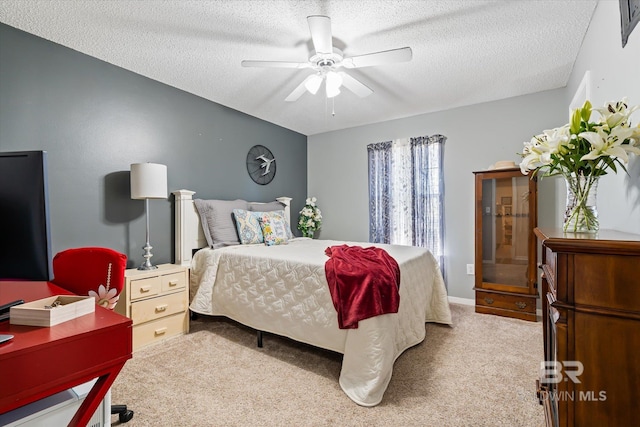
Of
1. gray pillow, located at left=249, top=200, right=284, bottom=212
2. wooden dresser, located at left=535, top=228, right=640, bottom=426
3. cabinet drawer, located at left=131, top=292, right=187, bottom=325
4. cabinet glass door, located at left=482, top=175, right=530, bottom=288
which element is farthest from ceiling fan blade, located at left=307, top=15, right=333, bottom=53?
cabinet drawer, located at left=131, top=292, right=187, bottom=325

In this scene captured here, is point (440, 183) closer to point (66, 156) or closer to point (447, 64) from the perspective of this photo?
point (447, 64)

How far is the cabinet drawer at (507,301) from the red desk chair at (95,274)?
334 cm

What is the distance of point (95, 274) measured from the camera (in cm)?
159

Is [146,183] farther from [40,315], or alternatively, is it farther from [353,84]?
[40,315]

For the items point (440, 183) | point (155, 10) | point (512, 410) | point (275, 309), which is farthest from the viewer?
point (440, 183)

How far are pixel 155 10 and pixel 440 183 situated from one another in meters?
3.37

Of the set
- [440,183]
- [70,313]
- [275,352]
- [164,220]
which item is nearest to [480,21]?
[440,183]

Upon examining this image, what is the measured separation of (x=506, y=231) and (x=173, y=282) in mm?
3476

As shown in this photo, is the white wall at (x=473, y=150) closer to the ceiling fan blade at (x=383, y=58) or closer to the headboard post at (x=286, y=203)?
the headboard post at (x=286, y=203)

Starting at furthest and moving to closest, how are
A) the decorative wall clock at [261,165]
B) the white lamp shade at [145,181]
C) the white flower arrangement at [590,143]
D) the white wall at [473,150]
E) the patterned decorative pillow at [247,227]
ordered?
1. the decorative wall clock at [261,165]
2. the patterned decorative pillow at [247,227]
3. the white lamp shade at [145,181]
4. the white wall at [473,150]
5. the white flower arrangement at [590,143]

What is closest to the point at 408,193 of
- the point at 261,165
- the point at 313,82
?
the point at 261,165

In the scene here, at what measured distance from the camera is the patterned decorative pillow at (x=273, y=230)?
11.0ft

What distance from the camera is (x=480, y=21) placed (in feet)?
6.82

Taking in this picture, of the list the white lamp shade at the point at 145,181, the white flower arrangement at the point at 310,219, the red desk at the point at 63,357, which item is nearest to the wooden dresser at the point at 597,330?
the red desk at the point at 63,357
